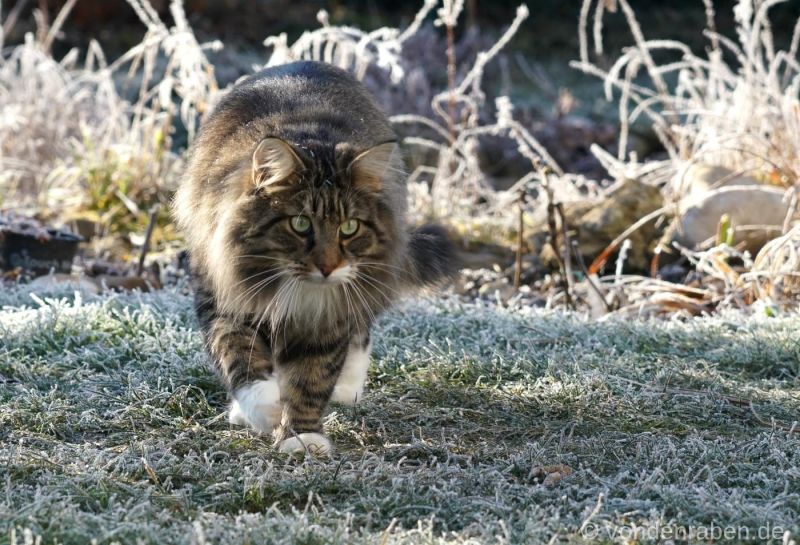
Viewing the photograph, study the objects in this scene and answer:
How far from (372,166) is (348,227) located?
0.57ft

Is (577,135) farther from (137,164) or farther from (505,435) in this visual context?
(505,435)

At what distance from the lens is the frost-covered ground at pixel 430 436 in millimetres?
2287

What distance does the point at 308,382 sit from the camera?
2.92m

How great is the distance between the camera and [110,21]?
12.8m

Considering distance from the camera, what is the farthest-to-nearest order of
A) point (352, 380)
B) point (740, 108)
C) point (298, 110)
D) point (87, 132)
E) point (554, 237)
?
1. point (87, 132)
2. point (740, 108)
3. point (554, 237)
4. point (352, 380)
5. point (298, 110)

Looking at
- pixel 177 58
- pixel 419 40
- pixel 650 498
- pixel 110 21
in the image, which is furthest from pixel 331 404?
pixel 110 21

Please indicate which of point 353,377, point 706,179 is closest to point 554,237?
point 706,179

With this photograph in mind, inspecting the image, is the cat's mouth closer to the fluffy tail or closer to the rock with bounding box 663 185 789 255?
the fluffy tail

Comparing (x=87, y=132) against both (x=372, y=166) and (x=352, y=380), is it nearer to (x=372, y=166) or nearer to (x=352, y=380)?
(x=352, y=380)

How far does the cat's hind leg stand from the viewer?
10.6 ft

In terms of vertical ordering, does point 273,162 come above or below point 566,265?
above

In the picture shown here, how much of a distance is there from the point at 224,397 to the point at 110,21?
10.5 meters

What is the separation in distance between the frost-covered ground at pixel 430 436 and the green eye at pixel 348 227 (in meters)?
0.58

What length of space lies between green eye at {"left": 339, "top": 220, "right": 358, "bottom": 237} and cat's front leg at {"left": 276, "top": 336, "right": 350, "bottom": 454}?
337mm
